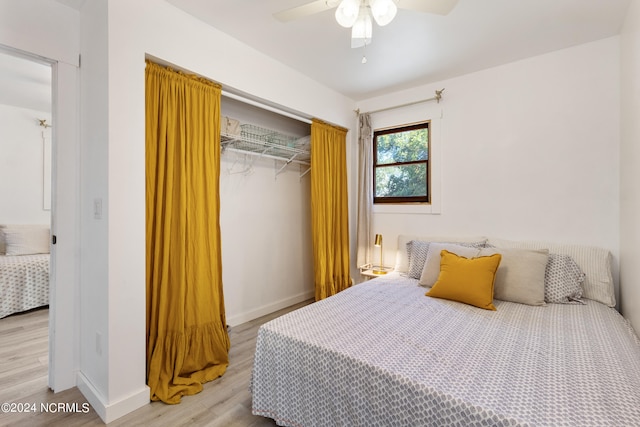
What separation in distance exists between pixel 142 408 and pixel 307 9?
2.50 meters

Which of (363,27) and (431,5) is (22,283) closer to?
(363,27)

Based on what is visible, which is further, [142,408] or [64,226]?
[64,226]

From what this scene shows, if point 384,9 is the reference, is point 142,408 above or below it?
below

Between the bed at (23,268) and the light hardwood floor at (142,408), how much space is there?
0.84m

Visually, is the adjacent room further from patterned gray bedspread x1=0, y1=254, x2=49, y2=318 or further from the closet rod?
patterned gray bedspread x1=0, y1=254, x2=49, y2=318

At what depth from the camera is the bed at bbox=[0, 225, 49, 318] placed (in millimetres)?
3210

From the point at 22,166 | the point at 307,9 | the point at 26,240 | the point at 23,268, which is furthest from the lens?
the point at 22,166

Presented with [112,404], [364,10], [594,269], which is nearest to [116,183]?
[112,404]

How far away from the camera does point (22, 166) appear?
3982mm

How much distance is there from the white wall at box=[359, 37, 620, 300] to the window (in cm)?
22

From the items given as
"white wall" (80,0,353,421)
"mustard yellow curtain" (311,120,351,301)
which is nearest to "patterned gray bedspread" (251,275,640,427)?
"white wall" (80,0,353,421)

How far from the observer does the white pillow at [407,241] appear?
9.59 feet

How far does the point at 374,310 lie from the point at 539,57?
273 centimetres

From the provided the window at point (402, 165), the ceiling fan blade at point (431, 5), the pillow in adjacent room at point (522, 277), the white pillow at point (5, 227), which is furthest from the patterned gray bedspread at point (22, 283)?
the pillow in adjacent room at point (522, 277)
